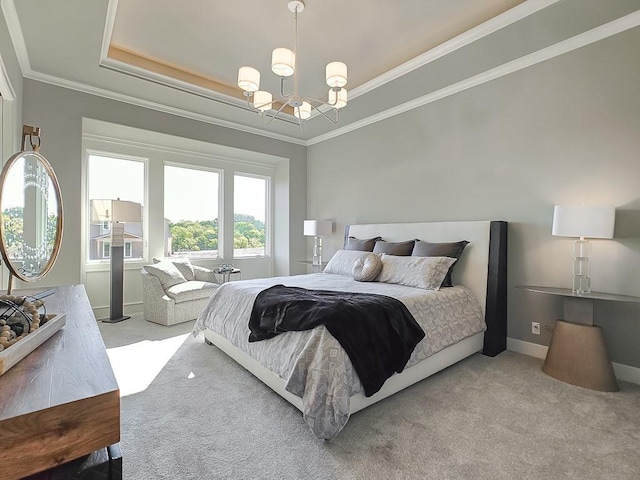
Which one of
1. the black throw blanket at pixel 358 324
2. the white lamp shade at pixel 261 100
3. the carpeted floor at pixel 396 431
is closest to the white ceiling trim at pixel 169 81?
the white lamp shade at pixel 261 100

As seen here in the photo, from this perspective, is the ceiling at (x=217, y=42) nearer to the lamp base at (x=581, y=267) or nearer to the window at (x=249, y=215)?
the window at (x=249, y=215)

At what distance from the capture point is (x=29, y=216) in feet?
4.45

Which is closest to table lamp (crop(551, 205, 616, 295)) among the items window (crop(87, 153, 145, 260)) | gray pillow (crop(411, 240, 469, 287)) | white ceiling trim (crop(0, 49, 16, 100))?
gray pillow (crop(411, 240, 469, 287))

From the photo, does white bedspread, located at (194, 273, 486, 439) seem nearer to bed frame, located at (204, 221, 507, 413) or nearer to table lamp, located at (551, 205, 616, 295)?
bed frame, located at (204, 221, 507, 413)

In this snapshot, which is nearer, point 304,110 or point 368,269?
point 304,110

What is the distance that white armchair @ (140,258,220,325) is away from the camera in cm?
399

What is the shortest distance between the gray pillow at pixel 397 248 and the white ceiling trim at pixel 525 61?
1.77 m

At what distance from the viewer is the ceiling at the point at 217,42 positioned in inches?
104

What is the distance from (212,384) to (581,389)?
2836mm

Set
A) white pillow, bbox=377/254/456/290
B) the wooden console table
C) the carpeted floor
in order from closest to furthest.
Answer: the wooden console table → the carpeted floor → white pillow, bbox=377/254/456/290

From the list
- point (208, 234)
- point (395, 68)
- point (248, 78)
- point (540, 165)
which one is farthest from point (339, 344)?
point (208, 234)

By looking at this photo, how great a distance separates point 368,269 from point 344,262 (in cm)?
65

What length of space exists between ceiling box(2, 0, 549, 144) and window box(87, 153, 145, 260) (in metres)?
1.05

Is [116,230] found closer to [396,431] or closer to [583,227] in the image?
[396,431]
